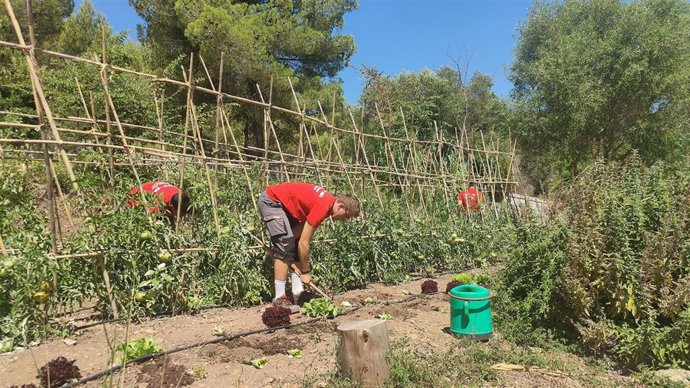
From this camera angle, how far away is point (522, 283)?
4395 millimetres

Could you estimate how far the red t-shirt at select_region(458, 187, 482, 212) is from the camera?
8.04 metres

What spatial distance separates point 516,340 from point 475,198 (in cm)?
445

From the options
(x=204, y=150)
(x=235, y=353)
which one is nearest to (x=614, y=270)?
(x=235, y=353)

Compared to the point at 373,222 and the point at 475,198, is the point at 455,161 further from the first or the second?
the point at 373,222

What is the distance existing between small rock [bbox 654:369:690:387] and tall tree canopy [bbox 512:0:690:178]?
35.0 ft

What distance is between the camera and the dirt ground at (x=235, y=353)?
118 inches

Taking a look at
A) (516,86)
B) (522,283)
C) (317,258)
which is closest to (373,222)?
(317,258)

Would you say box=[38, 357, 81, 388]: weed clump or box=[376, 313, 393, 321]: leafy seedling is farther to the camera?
box=[376, 313, 393, 321]: leafy seedling

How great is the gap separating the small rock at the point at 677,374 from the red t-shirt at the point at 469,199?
4.72 metres

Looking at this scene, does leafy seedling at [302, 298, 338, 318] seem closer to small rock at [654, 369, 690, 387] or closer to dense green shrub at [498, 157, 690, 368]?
dense green shrub at [498, 157, 690, 368]

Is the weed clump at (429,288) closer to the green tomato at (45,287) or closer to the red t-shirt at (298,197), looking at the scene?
the red t-shirt at (298,197)

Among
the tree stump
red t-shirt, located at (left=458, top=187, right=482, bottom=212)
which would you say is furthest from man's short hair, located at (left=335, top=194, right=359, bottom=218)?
red t-shirt, located at (left=458, top=187, right=482, bottom=212)

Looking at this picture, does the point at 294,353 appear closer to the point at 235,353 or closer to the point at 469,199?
the point at 235,353

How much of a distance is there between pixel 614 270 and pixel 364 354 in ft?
7.19
